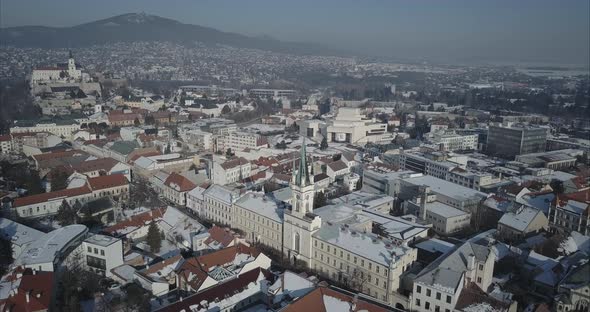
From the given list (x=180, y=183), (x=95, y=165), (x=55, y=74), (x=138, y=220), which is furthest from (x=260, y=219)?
(x=55, y=74)

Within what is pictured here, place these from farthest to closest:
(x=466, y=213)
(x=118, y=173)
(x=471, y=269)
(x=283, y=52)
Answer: (x=283, y=52) → (x=118, y=173) → (x=466, y=213) → (x=471, y=269)

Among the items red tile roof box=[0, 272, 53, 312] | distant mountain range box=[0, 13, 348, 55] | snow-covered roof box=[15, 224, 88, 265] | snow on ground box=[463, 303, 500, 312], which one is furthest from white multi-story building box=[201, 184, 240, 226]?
distant mountain range box=[0, 13, 348, 55]

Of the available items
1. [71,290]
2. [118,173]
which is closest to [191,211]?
[118,173]

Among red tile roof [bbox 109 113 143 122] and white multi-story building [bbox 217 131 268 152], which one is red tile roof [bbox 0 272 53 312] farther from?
red tile roof [bbox 109 113 143 122]

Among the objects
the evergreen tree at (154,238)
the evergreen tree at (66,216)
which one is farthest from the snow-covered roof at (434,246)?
the evergreen tree at (66,216)

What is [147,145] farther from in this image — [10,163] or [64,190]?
[64,190]

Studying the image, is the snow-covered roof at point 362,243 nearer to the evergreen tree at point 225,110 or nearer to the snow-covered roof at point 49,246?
the snow-covered roof at point 49,246
